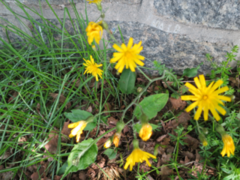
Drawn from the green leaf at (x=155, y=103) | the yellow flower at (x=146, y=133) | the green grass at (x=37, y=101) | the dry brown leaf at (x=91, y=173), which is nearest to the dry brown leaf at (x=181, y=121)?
the green leaf at (x=155, y=103)

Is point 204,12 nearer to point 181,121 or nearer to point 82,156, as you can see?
point 181,121

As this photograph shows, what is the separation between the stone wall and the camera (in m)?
1.13

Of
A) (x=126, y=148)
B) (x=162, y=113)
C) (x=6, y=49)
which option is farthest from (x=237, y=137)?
(x=6, y=49)

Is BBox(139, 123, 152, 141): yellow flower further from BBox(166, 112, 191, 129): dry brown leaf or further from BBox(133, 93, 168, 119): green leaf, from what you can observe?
BBox(166, 112, 191, 129): dry brown leaf

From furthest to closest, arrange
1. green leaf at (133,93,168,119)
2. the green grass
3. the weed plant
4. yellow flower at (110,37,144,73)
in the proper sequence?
1. the green grass
2. green leaf at (133,93,168,119)
3. the weed plant
4. yellow flower at (110,37,144,73)

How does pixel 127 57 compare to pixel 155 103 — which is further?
pixel 155 103

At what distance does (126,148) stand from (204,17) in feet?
3.76

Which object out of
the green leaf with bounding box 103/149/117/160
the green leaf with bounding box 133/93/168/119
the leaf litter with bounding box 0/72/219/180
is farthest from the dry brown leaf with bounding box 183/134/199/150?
the green leaf with bounding box 103/149/117/160

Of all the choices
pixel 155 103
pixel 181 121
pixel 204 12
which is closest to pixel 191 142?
pixel 181 121

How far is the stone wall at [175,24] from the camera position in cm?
113

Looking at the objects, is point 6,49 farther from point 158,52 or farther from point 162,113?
point 162,113

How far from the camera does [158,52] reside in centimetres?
149

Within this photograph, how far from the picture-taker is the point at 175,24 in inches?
49.2

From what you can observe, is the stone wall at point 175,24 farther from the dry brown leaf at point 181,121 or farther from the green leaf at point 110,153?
the green leaf at point 110,153
